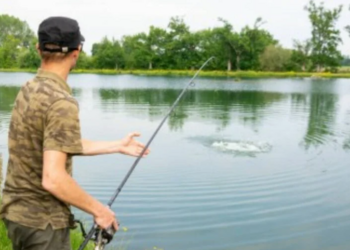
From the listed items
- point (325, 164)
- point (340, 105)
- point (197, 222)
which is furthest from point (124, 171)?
point (340, 105)

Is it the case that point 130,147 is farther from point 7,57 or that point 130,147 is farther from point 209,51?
point 7,57

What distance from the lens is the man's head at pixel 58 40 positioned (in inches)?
91.9

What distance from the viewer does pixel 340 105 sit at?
1088 inches

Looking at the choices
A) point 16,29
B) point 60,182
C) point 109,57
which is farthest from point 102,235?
point 16,29

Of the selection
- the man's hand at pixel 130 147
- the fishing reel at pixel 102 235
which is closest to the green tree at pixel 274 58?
the man's hand at pixel 130 147

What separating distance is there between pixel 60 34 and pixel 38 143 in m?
0.54

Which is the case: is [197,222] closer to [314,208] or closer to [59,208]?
[314,208]

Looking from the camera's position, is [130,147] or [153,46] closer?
[130,147]

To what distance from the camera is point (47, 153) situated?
7.23ft

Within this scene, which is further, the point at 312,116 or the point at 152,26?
the point at 152,26

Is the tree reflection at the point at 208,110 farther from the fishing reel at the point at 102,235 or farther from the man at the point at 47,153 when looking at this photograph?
the man at the point at 47,153

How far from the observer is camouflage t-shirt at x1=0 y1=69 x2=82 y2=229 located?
7.24 feet

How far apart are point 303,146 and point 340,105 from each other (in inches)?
582

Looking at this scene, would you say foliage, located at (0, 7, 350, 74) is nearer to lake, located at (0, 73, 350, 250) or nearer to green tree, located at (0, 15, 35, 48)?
green tree, located at (0, 15, 35, 48)
